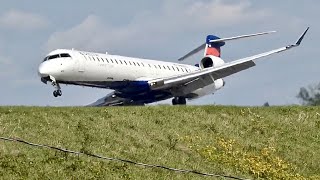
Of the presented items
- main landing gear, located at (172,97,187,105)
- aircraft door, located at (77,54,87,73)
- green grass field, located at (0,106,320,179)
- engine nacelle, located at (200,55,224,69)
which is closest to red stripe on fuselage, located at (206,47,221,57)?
engine nacelle, located at (200,55,224,69)

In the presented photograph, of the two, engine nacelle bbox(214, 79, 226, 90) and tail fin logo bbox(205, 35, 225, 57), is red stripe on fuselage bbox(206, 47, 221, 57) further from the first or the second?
engine nacelle bbox(214, 79, 226, 90)

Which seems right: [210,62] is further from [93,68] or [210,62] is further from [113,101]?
[93,68]

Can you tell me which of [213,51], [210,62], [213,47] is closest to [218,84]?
[210,62]

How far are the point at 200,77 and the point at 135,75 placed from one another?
4.42 m

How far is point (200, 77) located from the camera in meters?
57.9

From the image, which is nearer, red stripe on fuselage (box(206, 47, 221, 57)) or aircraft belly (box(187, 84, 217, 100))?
aircraft belly (box(187, 84, 217, 100))

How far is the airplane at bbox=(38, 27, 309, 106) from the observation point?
5262cm

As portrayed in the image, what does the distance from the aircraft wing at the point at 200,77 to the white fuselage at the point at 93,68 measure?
1341 millimetres

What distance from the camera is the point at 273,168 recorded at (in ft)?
97.3

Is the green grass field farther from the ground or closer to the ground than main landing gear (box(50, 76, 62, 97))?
closer to the ground

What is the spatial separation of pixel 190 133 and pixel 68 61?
2113 centimetres

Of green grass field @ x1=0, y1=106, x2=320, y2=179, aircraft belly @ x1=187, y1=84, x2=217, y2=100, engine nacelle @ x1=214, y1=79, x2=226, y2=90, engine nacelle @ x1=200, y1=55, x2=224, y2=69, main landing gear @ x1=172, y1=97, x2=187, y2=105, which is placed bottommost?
green grass field @ x1=0, y1=106, x2=320, y2=179

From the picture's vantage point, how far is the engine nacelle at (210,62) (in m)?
61.8

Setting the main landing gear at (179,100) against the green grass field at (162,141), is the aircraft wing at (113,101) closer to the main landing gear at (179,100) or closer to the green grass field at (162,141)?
the main landing gear at (179,100)
